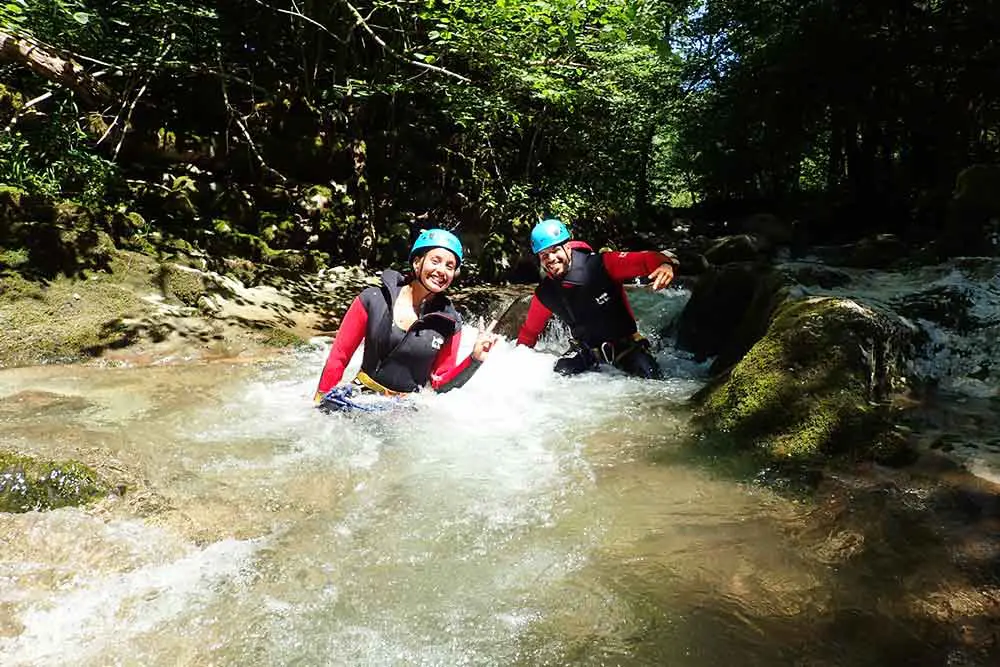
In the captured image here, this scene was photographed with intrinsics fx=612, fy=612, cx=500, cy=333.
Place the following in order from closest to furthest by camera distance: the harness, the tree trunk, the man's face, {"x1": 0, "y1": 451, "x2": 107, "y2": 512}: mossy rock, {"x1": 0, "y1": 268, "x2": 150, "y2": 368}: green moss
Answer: {"x1": 0, "y1": 451, "x2": 107, "y2": 512}: mossy rock
{"x1": 0, "y1": 268, "x2": 150, "y2": 368}: green moss
the man's face
the harness
the tree trunk

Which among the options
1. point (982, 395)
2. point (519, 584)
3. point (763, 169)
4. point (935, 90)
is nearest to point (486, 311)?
point (982, 395)

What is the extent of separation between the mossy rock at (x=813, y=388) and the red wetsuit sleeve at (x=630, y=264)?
1.29 metres

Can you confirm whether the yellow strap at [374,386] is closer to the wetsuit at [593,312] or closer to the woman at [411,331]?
the woman at [411,331]

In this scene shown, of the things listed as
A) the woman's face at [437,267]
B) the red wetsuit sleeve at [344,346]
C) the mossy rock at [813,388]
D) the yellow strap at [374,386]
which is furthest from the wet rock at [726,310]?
the red wetsuit sleeve at [344,346]

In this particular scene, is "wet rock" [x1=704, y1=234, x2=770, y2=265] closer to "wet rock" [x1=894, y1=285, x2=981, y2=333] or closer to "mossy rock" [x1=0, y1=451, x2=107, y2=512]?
"wet rock" [x1=894, y1=285, x2=981, y2=333]

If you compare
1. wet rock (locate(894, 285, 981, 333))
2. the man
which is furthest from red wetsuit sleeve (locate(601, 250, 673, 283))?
wet rock (locate(894, 285, 981, 333))

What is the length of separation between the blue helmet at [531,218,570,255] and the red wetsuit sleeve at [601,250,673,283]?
59 cm

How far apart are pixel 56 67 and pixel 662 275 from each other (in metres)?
8.81

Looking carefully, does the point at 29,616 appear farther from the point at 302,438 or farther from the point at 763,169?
the point at 763,169

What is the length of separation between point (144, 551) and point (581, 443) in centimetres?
279

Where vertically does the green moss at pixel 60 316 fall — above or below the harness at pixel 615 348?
below

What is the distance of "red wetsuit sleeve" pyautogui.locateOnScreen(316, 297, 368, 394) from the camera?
4637 millimetres

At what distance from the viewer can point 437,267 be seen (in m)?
4.60

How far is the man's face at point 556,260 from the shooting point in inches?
246
